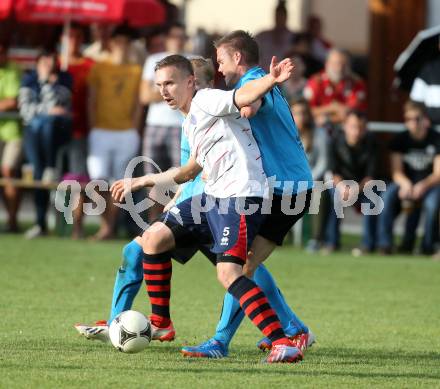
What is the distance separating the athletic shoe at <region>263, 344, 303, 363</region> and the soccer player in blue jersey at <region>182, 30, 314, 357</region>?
Result: 48cm

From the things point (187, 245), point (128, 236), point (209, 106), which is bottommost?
point (128, 236)

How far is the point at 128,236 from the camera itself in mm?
15758

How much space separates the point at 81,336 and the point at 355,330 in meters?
1.95

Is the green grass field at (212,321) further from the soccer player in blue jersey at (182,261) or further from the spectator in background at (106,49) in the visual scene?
the spectator in background at (106,49)

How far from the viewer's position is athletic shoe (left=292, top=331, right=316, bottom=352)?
7887 mm

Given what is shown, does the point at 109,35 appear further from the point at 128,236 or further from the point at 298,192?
the point at 298,192

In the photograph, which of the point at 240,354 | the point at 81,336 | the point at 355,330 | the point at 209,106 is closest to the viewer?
the point at 209,106

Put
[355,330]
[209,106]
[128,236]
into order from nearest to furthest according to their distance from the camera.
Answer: [209,106]
[355,330]
[128,236]

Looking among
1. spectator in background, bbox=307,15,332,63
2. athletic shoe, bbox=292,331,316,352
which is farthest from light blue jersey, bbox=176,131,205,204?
spectator in background, bbox=307,15,332,63

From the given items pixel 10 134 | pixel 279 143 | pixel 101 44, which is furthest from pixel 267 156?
pixel 101 44

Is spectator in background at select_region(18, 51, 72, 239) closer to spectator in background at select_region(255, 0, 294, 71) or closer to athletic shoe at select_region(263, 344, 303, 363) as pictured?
spectator in background at select_region(255, 0, 294, 71)

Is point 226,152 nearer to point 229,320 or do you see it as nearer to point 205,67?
point 205,67

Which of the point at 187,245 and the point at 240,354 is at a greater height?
A: the point at 187,245

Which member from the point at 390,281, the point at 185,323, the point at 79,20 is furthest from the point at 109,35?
the point at 185,323
